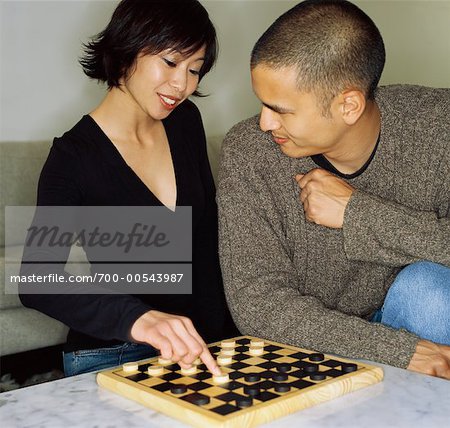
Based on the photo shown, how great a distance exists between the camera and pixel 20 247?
295 cm

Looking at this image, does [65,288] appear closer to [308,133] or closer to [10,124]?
[308,133]

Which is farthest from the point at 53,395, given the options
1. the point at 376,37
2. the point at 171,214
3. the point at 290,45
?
the point at 376,37

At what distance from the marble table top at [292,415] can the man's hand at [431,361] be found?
5.4 inches

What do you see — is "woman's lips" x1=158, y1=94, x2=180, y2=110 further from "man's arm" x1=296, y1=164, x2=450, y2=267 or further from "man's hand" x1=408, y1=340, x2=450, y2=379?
"man's hand" x1=408, y1=340, x2=450, y2=379

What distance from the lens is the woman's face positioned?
1.72 m

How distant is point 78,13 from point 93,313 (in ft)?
7.46

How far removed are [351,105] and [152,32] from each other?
469 mm

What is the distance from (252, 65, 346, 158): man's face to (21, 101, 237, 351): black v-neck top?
345mm

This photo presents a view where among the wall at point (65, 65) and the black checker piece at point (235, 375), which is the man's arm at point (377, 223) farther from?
the wall at point (65, 65)

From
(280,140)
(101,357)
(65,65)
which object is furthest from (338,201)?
(65,65)

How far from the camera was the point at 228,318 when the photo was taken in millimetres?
2352

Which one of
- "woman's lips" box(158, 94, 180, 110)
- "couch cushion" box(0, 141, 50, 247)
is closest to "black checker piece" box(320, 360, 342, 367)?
"woman's lips" box(158, 94, 180, 110)

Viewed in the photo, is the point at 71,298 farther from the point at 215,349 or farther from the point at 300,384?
the point at 300,384

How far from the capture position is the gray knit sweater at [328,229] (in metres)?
1.59
